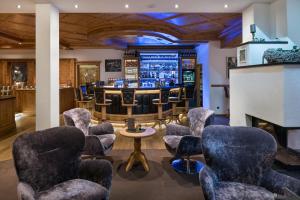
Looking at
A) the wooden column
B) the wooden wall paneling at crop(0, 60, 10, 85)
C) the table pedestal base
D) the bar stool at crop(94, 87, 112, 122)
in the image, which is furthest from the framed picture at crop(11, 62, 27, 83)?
the table pedestal base

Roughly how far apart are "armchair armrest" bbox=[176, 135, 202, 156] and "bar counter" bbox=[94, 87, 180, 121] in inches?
179

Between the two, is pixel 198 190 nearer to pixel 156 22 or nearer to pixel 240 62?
pixel 240 62

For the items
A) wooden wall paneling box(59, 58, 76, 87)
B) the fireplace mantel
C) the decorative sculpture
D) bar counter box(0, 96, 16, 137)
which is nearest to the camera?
the fireplace mantel

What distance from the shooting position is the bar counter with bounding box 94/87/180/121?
817 centimetres

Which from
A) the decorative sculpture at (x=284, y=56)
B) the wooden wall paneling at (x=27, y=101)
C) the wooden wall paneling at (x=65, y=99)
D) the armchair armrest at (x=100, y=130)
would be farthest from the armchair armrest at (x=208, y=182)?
the wooden wall paneling at (x=27, y=101)

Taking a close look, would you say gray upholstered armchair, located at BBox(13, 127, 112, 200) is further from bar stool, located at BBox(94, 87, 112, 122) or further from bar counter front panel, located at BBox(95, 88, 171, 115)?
bar counter front panel, located at BBox(95, 88, 171, 115)

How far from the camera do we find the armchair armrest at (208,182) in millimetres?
2230

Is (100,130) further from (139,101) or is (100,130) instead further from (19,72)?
(19,72)

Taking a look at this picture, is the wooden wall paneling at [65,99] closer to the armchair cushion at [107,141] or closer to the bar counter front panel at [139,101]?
the bar counter front panel at [139,101]

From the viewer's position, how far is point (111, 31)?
7.55 metres

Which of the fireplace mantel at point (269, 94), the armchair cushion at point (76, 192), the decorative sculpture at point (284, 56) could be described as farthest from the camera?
the decorative sculpture at point (284, 56)

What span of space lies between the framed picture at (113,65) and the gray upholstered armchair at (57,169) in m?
9.14

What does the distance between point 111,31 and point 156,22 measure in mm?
1482

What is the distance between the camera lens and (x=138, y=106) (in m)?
8.25
